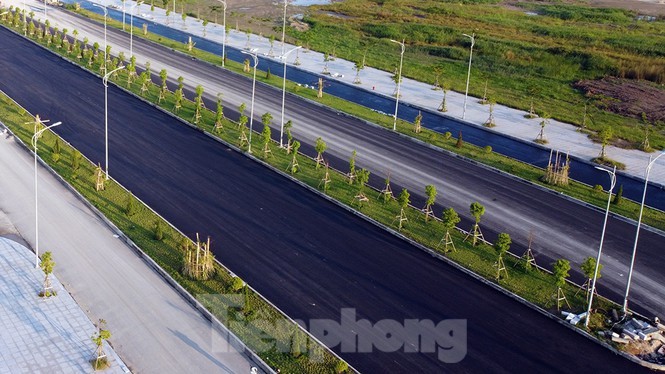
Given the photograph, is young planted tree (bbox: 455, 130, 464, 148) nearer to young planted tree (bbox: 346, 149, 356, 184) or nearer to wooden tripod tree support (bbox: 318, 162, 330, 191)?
young planted tree (bbox: 346, 149, 356, 184)

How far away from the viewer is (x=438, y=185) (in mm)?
48125

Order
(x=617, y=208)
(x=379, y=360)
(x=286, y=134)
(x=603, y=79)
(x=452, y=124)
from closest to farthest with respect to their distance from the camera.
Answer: (x=379, y=360), (x=617, y=208), (x=286, y=134), (x=452, y=124), (x=603, y=79)

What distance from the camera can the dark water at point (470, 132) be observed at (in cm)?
5053

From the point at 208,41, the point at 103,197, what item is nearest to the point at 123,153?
the point at 103,197

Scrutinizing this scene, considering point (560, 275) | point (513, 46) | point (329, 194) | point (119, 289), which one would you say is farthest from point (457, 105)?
point (119, 289)

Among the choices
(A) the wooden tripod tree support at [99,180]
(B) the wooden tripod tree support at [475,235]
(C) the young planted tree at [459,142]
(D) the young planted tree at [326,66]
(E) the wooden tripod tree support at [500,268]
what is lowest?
(E) the wooden tripod tree support at [500,268]

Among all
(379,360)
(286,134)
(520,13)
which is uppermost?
(520,13)

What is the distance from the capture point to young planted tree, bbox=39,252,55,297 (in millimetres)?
31156

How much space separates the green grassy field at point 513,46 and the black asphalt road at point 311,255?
3085cm

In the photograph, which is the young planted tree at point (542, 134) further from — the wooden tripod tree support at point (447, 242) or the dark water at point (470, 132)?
the wooden tripod tree support at point (447, 242)

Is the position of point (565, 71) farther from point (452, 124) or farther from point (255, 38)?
point (255, 38)

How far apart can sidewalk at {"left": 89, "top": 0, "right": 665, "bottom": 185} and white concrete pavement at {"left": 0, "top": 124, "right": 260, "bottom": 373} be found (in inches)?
1430

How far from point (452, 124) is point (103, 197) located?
32.6m

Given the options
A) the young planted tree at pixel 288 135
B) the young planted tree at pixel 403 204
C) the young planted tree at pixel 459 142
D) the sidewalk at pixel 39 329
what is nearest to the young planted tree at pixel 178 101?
the young planted tree at pixel 288 135
